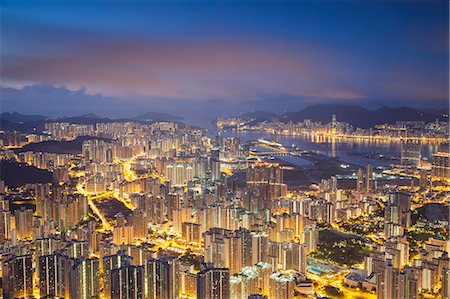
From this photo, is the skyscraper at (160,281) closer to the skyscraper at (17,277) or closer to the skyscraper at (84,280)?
the skyscraper at (84,280)

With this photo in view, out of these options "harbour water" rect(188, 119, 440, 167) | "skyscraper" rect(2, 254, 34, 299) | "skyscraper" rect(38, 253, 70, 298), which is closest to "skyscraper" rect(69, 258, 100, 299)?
"skyscraper" rect(38, 253, 70, 298)

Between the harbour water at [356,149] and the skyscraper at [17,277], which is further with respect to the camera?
the harbour water at [356,149]

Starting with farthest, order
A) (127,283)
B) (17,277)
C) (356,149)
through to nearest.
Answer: (356,149) → (17,277) → (127,283)

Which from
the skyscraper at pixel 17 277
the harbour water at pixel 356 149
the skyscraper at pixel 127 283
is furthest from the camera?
the harbour water at pixel 356 149

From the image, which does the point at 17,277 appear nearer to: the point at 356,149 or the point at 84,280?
the point at 84,280

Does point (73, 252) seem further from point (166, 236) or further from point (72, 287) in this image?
point (166, 236)

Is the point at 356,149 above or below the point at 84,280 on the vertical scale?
above

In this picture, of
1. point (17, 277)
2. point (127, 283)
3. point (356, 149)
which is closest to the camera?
point (127, 283)

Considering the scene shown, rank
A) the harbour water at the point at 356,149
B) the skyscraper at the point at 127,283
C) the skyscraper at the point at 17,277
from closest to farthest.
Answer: the skyscraper at the point at 127,283, the skyscraper at the point at 17,277, the harbour water at the point at 356,149

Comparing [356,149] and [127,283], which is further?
[356,149]

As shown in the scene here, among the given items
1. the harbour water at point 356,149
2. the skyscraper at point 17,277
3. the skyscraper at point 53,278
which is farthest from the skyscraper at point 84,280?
the harbour water at point 356,149

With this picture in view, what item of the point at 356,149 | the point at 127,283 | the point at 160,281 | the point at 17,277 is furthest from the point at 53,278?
the point at 356,149
